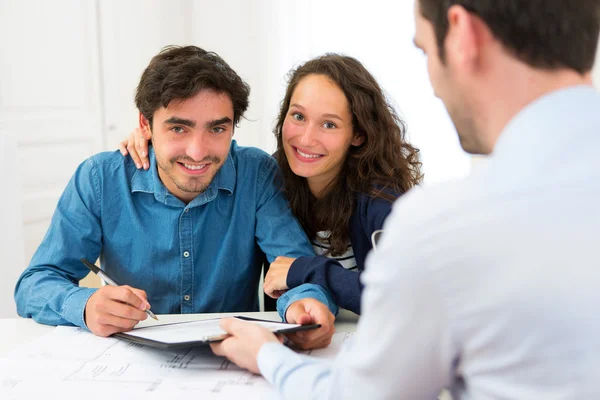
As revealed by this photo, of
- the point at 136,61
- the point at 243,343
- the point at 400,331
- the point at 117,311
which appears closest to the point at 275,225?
the point at 117,311

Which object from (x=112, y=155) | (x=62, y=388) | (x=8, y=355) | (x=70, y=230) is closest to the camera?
(x=62, y=388)

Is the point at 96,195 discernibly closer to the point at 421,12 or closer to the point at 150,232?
the point at 150,232

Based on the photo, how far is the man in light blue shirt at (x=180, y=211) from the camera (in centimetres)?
158

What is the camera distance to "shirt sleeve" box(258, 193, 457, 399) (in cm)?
64

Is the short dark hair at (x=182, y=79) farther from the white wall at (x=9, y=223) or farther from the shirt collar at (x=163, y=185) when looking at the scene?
the white wall at (x=9, y=223)

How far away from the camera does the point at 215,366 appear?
3.61ft

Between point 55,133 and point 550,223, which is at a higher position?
point 550,223

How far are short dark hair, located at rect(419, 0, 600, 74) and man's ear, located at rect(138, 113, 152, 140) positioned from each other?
1104 millimetres

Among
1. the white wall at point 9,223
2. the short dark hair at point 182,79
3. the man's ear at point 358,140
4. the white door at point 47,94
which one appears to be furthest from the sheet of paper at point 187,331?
the white door at point 47,94

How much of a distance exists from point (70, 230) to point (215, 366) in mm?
662

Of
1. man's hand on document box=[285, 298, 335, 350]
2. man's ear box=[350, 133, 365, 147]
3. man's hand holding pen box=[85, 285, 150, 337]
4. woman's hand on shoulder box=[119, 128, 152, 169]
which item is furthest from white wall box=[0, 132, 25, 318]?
man's hand on document box=[285, 298, 335, 350]

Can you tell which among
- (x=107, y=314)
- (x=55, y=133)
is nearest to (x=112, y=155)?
(x=107, y=314)

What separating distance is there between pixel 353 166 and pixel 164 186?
50cm

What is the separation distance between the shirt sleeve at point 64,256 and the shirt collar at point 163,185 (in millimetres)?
105
